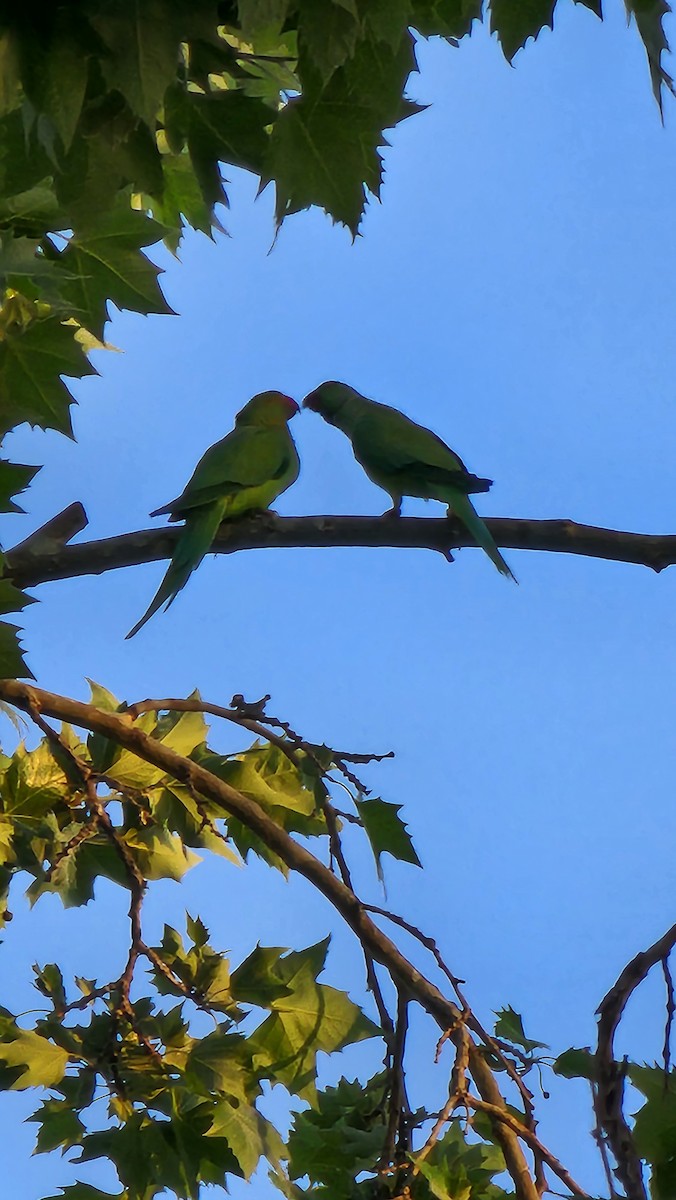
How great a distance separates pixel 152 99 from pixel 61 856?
163 cm

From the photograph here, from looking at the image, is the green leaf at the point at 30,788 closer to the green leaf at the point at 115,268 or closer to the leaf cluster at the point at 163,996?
the leaf cluster at the point at 163,996

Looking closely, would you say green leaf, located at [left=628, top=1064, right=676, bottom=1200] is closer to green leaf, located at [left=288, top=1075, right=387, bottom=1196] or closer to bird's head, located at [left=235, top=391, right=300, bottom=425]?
green leaf, located at [left=288, top=1075, right=387, bottom=1196]

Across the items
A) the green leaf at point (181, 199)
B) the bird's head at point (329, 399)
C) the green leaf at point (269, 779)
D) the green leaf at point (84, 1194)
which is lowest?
the green leaf at point (84, 1194)

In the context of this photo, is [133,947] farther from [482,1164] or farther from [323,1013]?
[482,1164]

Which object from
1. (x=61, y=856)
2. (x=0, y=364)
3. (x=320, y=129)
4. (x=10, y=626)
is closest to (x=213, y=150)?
(x=320, y=129)

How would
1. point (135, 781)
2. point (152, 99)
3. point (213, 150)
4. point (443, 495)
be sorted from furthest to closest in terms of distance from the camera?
1. point (443, 495)
2. point (135, 781)
3. point (213, 150)
4. point (152, 99)

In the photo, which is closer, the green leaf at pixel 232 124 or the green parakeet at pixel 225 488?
the green leaf at pixel 232 124

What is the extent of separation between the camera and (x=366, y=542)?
244 centimetres

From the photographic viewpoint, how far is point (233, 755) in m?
3.09

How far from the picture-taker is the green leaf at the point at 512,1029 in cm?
256

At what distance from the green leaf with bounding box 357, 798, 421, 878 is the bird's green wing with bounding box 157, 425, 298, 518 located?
1.28 metres

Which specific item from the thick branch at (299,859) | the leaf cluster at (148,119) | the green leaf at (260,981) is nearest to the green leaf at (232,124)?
the leaf cluster at (148,119)

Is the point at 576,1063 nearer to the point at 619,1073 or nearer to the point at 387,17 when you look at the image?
the point at 619,1073

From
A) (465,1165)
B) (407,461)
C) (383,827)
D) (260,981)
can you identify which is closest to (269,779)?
(383,827)
